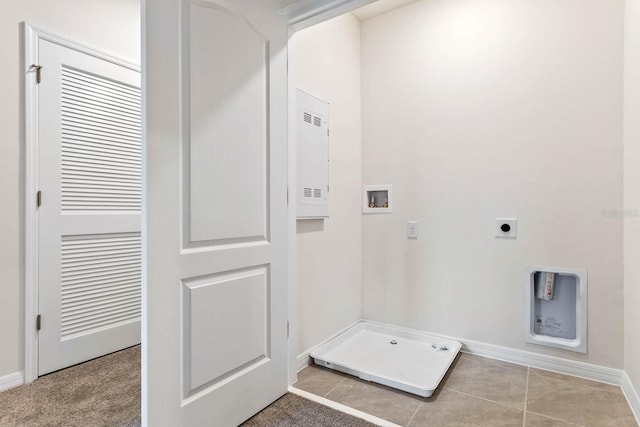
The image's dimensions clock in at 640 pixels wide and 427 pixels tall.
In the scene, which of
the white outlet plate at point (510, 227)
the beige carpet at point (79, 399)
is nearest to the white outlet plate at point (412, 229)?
the white outlet plate at point (510, 227)

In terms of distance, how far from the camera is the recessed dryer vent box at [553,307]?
84.0 inches

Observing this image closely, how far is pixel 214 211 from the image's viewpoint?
4.86ft

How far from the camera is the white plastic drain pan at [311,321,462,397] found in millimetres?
1965

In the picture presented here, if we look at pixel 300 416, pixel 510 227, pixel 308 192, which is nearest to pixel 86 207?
pixel 308 192

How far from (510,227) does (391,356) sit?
1.21 meters

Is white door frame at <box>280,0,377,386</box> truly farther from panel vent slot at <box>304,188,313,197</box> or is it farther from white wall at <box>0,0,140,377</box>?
white wall at <box>0,0,140,377</box>

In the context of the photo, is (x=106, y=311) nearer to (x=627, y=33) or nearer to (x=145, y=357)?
(x=145, y=357)

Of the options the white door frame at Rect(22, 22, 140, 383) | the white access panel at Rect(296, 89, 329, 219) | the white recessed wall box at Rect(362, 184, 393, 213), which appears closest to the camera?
the white door frame at Rect(22, 22, 140, 383)

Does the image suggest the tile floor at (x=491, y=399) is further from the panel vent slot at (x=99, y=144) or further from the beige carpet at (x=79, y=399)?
the panel vent slot at (x=99, y=144)

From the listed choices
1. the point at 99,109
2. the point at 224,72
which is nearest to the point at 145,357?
the point at 224,72

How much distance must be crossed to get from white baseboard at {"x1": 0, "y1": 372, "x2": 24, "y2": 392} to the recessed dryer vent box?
313 cm

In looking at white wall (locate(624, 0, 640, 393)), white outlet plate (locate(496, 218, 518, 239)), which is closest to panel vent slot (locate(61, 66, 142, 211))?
white outlet plate (locate(496, 218, 518, 239))

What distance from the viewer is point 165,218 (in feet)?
4.25

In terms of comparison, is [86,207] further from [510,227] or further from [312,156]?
[510,227]
